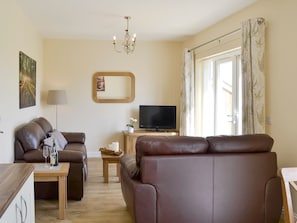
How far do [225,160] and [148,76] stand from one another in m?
4.65

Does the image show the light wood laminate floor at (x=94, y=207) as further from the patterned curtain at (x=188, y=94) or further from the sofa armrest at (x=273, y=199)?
the patterned curtain at (x=188, y=94)

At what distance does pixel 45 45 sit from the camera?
7117mm

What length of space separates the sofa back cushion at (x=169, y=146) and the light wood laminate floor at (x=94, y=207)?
1.03m

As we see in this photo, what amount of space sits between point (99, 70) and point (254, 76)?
4.01m

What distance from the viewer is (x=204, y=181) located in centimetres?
304

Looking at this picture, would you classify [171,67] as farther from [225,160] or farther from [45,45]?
[225,160]

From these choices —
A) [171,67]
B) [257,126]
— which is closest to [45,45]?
[171,67]

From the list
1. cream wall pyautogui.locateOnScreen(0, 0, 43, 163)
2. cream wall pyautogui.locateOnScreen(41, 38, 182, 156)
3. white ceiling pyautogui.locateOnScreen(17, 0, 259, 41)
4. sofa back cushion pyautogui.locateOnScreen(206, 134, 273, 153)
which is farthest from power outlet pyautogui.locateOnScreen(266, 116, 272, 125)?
cream wall pyautogui.locateOnScreen(41, 38, 182, 156)

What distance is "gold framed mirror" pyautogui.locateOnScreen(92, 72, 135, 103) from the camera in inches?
288

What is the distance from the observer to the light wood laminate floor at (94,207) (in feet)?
12.0

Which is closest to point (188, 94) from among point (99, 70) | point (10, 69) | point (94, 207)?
point (99, 70)

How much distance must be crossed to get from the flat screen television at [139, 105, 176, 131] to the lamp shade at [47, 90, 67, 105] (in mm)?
1681

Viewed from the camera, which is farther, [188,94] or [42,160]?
[188,94]

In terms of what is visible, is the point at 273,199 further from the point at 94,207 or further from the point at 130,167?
the point at 94,207
